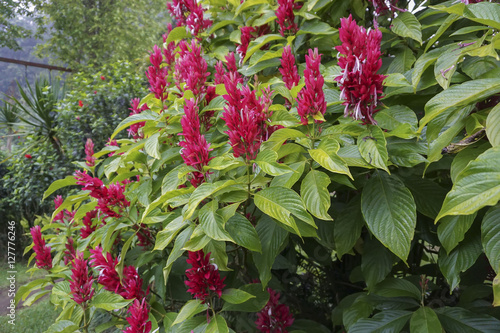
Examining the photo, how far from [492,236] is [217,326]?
2.75 feet

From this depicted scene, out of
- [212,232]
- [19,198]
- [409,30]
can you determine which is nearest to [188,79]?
[212,232]

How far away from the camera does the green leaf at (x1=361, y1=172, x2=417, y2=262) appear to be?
101 centimetres

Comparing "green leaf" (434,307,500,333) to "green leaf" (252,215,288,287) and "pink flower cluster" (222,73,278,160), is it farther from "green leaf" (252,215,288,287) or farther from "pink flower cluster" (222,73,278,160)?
"pink flower cluster" (222,73,278,160)

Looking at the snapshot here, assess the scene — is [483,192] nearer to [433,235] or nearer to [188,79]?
[433,235]

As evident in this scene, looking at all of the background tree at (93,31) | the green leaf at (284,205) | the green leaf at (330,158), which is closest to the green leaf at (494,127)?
the green leaf at (330,158)

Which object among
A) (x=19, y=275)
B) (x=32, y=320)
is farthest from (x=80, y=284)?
(x=19, y=275)

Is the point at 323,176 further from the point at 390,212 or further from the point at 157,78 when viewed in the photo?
the point at 157,78

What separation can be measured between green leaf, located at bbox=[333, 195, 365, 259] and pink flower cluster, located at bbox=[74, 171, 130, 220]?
0.85 m

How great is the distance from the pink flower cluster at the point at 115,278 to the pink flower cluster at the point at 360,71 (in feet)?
3.45

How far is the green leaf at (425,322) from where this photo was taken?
1.13 meters

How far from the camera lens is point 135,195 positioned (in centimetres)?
153

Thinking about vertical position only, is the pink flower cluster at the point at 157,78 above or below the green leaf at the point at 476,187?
above

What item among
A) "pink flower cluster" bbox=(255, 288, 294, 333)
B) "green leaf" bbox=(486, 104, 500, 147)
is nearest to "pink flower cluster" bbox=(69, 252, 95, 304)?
"pink flower cluster" bbox=(255, 288, 294, 333)

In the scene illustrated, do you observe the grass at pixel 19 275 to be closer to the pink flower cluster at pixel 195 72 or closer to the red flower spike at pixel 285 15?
the pink flower cluster at pixel 195 72
